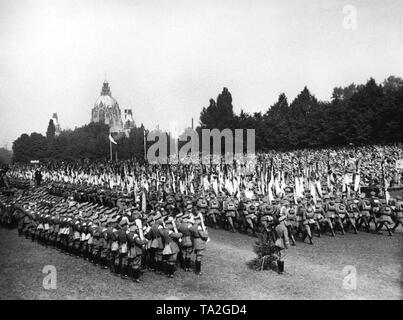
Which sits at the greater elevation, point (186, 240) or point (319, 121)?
point (319, 121)

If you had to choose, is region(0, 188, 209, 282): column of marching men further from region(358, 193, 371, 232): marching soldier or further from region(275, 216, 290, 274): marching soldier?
region(358, 193, 371, 232): marching soldier

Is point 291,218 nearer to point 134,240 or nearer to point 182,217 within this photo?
point 182,217

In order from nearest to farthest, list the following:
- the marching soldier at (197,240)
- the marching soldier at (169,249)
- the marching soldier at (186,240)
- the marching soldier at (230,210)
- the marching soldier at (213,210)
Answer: the marching soldier at (169,249), the marching soldier at (197,240), the marching soldier at (186,240), the marching soldier at (230,210), the marching soldier at (213,210)

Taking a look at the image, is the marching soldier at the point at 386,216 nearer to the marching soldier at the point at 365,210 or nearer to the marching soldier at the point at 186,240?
the marching soldier at the point at 365,210

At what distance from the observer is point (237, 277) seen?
11.8 m

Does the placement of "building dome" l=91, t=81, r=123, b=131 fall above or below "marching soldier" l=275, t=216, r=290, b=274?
above

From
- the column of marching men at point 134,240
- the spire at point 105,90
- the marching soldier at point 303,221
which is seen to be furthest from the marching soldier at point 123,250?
the spire at point 105,90

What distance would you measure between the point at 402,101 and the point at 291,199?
36.3m

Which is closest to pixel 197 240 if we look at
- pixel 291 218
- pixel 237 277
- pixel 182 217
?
pixel 182 217

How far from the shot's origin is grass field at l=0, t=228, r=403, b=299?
34.4ft

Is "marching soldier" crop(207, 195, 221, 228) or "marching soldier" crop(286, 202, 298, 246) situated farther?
"marching soldier" crop(207, 195, 221, 228)

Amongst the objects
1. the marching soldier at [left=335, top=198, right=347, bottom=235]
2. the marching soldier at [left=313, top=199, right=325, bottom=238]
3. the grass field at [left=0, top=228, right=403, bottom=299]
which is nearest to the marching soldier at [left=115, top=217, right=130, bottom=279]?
the grass field at [left=0, top=228, right=403, bottom=299]

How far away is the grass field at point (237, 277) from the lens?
1048 cm
